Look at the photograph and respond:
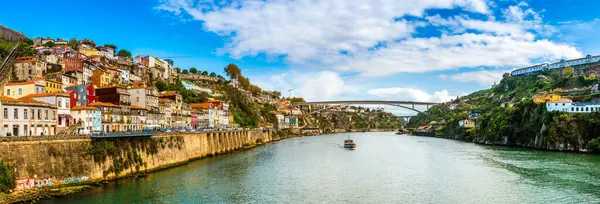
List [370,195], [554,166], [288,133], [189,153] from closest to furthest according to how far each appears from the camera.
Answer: [370,195], [554,166], [189,153], [288,133]

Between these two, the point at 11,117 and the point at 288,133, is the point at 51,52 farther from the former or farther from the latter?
the point at 288,133

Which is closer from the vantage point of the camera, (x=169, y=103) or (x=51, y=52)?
(x=169, y=103)

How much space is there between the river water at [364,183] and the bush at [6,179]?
2.14 m

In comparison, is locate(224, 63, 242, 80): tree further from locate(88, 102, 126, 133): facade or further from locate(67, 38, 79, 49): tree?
locate(88, 102, 126, 133): facade

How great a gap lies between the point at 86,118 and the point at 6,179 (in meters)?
12.4

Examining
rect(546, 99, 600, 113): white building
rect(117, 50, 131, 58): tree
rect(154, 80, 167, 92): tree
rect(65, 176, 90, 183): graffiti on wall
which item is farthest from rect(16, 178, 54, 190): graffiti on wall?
rect(117, 50, 131, 58): tree

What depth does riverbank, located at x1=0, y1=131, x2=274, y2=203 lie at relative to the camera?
2148cm

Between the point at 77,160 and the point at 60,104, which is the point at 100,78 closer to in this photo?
the point at 60,104

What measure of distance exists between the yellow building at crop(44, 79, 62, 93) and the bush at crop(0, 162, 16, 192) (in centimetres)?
→ 1874

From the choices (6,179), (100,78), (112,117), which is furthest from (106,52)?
(6,179)

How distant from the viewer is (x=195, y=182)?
27688mm

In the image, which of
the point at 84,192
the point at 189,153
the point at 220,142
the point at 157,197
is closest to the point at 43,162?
the point at 84,192

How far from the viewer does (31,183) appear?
21766 mm

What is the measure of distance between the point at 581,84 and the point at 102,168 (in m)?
79.6
